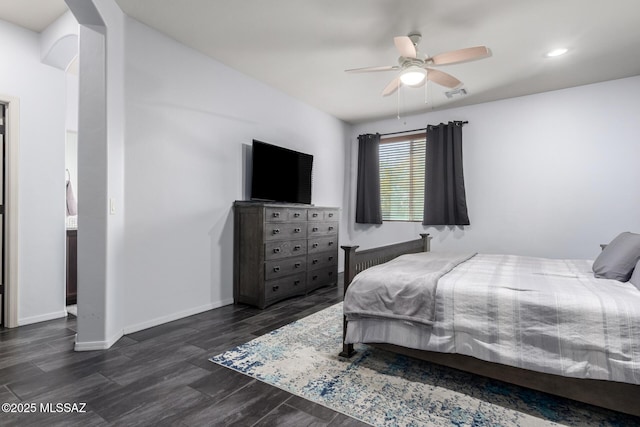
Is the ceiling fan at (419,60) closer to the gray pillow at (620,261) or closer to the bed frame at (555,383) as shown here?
the gray pillow at (620,261)

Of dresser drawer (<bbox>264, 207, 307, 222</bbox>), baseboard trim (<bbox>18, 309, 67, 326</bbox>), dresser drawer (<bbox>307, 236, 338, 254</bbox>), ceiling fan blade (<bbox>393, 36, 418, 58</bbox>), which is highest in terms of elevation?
ceiling fan blade (<bbox>393, 36, 418, 58</bbox>)

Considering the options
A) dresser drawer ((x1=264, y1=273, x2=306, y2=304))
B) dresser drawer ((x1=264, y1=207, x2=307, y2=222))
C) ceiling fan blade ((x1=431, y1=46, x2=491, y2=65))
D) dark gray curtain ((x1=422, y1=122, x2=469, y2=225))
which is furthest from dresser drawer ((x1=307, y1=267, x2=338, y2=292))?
ceiling fan blade ((x1=431, y1=46, x2=491, y2=65))

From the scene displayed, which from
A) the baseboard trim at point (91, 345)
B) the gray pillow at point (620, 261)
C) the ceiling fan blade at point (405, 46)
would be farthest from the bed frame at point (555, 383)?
the ceiling fan blade at point (405, 46)

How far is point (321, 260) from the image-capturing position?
175 inches

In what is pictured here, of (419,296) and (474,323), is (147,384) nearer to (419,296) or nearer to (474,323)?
(419,296)

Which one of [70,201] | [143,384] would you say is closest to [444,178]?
[143,384]

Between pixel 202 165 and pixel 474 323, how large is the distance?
2.93 metres

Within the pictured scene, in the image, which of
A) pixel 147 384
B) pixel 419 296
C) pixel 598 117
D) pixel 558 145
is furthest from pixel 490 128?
pixel 147 384

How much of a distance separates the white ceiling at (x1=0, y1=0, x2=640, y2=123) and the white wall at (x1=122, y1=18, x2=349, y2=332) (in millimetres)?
267

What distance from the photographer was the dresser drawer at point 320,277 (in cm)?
421

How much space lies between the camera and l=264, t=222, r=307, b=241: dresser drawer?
3.56 meters

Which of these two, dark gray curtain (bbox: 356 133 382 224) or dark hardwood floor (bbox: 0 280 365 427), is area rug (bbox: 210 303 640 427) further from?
dark gray curtain (bbox: 356 133 382 224)

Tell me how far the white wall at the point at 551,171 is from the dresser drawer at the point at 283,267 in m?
2.25

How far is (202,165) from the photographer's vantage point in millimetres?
3443
